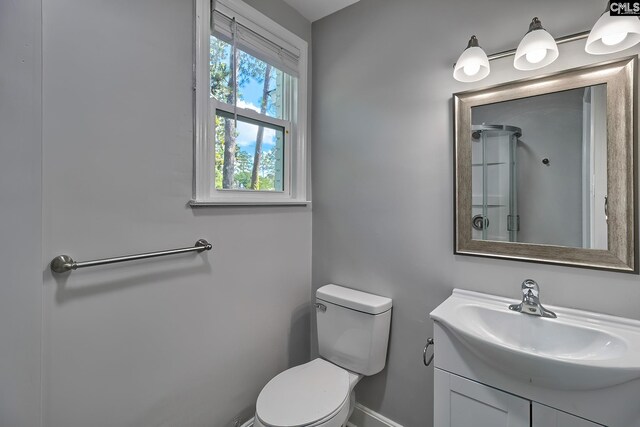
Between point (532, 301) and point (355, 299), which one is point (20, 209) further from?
point (532, 301)

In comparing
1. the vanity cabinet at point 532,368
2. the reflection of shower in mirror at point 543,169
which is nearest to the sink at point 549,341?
the vanity cabinet at point 532,368

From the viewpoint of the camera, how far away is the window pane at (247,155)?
1.45m

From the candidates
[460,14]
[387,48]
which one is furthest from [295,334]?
[460,14]

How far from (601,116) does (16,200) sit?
1.89 m

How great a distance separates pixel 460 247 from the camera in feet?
4.33

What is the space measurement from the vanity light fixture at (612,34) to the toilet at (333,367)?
4.23 ft

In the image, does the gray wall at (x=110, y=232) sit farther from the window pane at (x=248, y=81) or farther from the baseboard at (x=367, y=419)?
the baseboard at (x=367, y=419)

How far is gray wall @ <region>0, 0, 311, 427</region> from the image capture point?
2.74 ft

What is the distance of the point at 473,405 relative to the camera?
101 centimetres

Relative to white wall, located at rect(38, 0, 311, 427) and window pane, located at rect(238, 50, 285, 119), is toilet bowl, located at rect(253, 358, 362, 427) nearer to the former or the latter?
white wall, located at rect(38, 0, 311, 427)

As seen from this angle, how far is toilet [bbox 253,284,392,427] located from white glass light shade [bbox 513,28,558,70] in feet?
3.89

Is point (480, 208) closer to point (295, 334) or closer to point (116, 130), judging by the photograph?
point (295, 334)

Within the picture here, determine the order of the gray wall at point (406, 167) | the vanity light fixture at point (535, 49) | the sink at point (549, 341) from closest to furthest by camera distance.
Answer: the sink at point (549, 341) < the vanity light fixture at point (535, 49) < the gray wall at point (406, 167)

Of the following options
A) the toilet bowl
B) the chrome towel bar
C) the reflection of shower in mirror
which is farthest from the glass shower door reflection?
the chrome towel bar
